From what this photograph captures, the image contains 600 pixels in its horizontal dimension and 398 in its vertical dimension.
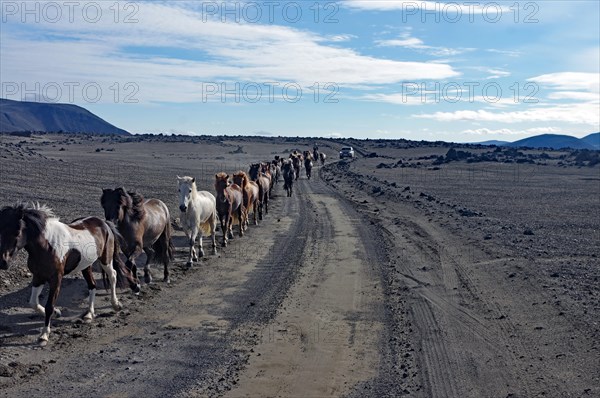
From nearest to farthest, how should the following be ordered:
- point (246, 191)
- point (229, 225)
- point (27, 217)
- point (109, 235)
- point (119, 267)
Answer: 1. point (27, 217)
2. point (109, 235)
3. point (119, 267)
4. point (229, 225)
5. point (246, 191)

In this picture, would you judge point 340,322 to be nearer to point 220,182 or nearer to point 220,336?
point 220,336

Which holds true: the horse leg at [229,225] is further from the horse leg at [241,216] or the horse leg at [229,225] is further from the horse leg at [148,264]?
the horse leg at [148,264]

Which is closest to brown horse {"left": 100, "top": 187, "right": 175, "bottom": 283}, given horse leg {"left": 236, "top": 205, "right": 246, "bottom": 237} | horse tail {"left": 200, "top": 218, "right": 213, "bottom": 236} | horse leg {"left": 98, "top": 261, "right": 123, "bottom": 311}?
horse leg {"left": 98, "top": 261, "right": 123, "bottom": 311}

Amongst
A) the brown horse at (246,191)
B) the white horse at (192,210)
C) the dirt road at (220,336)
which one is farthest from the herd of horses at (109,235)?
the brown horse at (246,191)

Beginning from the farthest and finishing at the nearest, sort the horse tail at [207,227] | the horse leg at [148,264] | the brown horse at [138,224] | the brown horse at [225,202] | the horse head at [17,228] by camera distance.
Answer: the brown horse at [225,202] → the horse tail at [207,227] → the horse leg at [148,264] → the brown horse at [138,224] → the horse head at [17,228]

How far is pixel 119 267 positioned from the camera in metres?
11.3

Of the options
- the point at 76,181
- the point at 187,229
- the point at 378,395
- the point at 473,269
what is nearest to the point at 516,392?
the point at 378,395

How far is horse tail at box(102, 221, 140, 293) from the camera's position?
427 inches

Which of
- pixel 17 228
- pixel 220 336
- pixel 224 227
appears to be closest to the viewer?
pixel 17 228

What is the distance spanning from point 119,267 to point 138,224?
1.13 meters

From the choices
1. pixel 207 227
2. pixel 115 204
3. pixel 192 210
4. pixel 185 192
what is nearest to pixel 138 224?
pixel 115 204

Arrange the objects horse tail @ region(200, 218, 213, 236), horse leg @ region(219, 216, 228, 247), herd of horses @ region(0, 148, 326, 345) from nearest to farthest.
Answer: herd of horses @ region(0, 148, 326, 345) → horse tail @ region(200, 218, 213, 236) → horse leg @ region(219, 216, 228, 247)

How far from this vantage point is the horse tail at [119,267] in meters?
10.9

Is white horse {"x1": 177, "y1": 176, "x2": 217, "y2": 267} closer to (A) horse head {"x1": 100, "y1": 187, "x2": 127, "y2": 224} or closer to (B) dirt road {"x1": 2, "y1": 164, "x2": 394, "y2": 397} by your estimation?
(B) dirt road {"x1": 2, "y1": 164, "x2": 394, "y2": 397}
